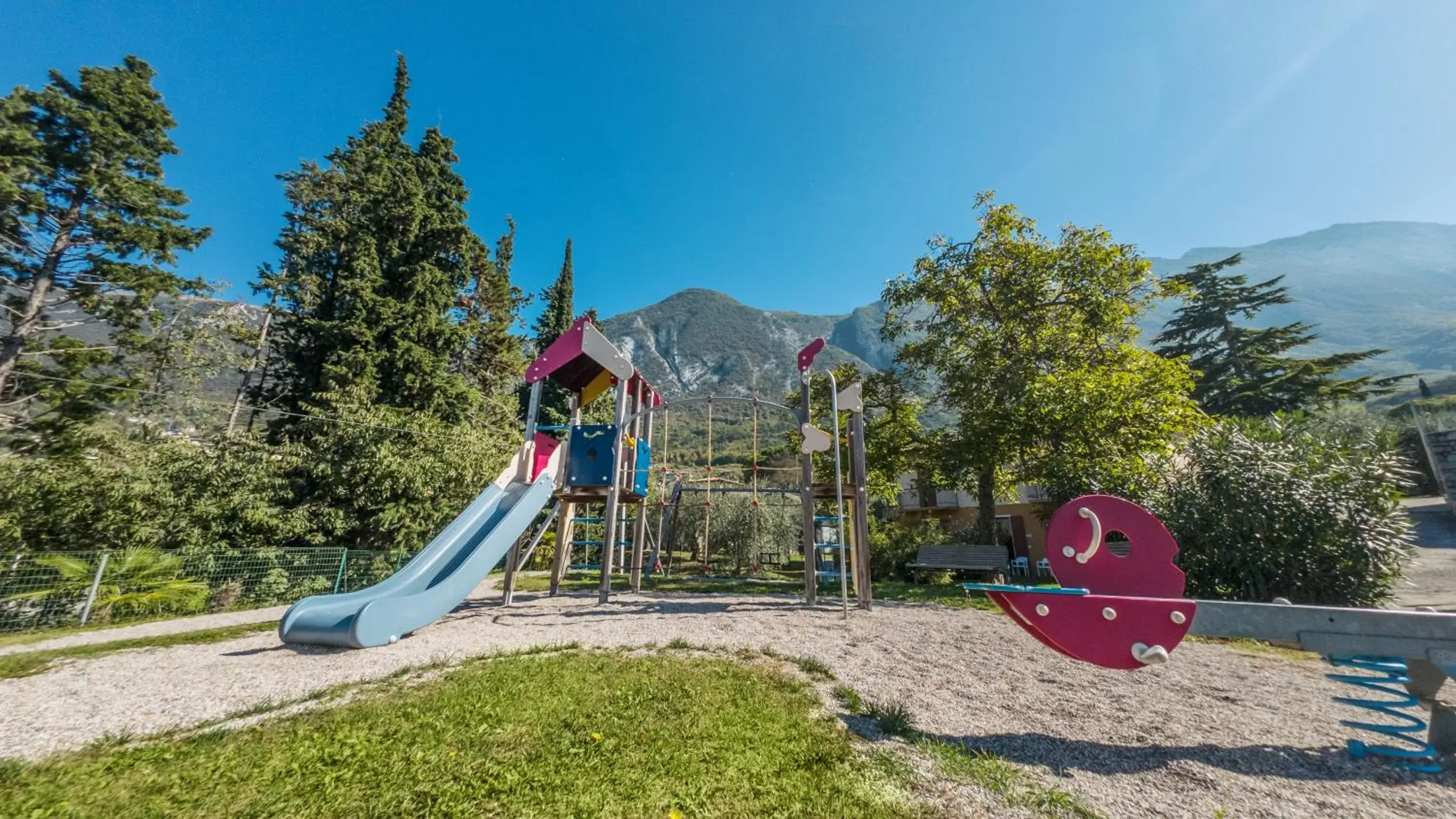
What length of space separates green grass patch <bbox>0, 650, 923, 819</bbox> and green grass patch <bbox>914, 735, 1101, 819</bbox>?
421 mm

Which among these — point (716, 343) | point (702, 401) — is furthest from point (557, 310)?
point (716, 343)

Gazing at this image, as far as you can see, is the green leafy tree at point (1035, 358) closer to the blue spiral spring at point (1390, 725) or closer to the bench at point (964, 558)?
the bench at point (964, 558)

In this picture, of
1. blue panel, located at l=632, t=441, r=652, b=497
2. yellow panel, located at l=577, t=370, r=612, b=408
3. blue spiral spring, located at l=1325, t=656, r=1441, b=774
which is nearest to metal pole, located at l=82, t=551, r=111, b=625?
yellow panel, located at l=577, t=370, r=612, b=408

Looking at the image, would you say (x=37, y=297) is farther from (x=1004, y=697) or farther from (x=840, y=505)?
(x=1004, y=697)

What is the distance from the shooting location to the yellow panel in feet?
35.2

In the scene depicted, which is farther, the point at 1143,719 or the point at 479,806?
the point at 1143,719

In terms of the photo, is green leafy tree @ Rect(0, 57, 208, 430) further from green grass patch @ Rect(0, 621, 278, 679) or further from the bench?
the bench

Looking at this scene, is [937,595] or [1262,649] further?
[937,595]

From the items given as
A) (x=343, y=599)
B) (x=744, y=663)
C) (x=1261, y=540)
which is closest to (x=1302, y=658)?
(x=1261, y=540)

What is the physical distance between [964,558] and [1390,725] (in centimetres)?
1107

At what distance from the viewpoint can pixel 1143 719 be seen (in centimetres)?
358

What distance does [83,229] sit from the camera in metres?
13.1

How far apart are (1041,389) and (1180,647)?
7319 mm

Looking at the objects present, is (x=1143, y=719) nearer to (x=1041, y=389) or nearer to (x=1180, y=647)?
(x=1180, y=647)
